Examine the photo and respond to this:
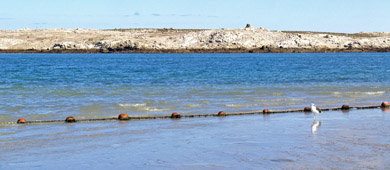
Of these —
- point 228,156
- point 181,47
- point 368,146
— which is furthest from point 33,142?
point 181,47

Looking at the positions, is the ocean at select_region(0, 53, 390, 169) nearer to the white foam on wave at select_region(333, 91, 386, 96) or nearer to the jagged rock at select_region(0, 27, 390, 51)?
the white foam on wave at select_region(333, 91, 386, 96)

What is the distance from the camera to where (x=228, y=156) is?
1224 cm

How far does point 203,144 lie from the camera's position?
13.8 m

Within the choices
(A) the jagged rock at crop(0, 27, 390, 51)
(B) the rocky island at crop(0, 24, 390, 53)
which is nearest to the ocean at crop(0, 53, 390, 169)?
(B) the rocky island at crop(0, 24, 390, 53)

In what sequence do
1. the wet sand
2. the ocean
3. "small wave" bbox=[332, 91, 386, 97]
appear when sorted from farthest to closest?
1. "small wave" bbox=[332, 91, 386, 97]
2. the ocean
3. the wet sand

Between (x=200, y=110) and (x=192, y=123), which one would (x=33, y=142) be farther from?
(x=200, y=110)

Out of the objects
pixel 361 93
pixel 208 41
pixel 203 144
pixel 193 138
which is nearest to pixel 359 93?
pixel 361 93

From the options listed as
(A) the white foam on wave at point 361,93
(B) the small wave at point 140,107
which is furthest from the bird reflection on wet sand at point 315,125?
(A) the white foam on wave at point 361,93

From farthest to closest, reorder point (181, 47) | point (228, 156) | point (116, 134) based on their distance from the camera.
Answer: point (181, 47)
point (116, 134)
point (228, 156)

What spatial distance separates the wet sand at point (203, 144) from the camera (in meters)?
11.6

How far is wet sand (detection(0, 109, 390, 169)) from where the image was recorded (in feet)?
38.0

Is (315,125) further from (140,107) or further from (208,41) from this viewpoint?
(208,41)

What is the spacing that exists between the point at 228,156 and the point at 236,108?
1104cm

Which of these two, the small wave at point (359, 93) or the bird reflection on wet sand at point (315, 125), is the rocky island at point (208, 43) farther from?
the bird reflection on wet sand at point (315, 125)
